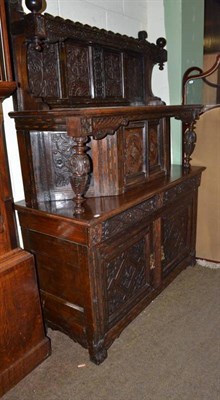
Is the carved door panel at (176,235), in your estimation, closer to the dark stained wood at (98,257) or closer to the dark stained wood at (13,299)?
the dark stained wood at (98,257)

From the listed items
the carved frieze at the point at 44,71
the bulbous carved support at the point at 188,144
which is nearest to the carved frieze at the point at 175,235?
the bulbous carved support at the point at 188,144

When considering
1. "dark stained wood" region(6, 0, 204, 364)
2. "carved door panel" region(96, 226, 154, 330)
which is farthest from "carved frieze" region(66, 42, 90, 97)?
"carved door panel" region(96, 226, 154, 330)

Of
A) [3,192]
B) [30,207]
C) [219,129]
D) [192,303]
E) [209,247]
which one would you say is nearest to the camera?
[3,192]

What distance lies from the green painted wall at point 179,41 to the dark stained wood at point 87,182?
0.64 metres

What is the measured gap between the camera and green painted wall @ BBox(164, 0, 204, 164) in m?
2.78

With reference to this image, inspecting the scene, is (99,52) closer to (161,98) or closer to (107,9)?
(107,9)

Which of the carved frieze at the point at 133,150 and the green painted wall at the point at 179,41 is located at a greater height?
the green painted wall at the point at 179,41

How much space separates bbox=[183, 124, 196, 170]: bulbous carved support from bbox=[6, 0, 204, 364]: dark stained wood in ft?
0.75

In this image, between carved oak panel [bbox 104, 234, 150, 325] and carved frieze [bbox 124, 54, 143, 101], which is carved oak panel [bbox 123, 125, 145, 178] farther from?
carved frieze [bbox 124, 54, 143, 101]

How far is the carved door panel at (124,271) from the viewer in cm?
175

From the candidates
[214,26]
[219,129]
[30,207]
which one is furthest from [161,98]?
[30,207]

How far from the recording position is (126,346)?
1.92m

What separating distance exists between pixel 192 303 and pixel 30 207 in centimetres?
132

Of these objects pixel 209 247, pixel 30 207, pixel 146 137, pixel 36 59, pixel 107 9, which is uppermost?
pixel 107 9
